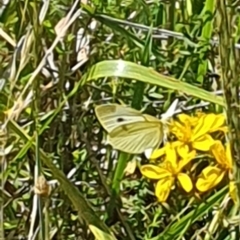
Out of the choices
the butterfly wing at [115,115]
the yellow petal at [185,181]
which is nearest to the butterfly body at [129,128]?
the butterfly wing at [115,115]

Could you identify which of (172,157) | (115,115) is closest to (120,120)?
(115,115)

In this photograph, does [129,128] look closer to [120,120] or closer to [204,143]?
[120,120]

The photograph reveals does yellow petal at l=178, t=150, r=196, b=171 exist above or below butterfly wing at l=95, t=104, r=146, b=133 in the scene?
below

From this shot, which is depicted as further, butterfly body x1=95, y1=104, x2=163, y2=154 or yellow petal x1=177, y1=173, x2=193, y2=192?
butterfly body x1=95, y1=104, x2=163, y2=154

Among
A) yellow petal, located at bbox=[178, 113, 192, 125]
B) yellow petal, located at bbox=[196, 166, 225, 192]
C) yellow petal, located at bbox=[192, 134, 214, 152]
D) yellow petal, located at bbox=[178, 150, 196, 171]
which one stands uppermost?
yellow petal, located at bbox=[178, 113, 192, 125]

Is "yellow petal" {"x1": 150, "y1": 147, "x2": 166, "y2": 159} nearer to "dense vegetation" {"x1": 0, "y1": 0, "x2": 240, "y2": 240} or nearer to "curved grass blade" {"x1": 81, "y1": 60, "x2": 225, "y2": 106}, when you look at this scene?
"dense vegetation" {"x1": 0, "y1": 0, "x2": 240, "y2": 240}

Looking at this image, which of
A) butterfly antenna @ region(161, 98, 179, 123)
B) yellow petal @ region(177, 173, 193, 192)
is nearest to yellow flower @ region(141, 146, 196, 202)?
yellow petal @ region(177, 173, 193, 192)

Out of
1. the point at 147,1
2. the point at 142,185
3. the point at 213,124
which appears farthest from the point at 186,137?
the point at 147,1
